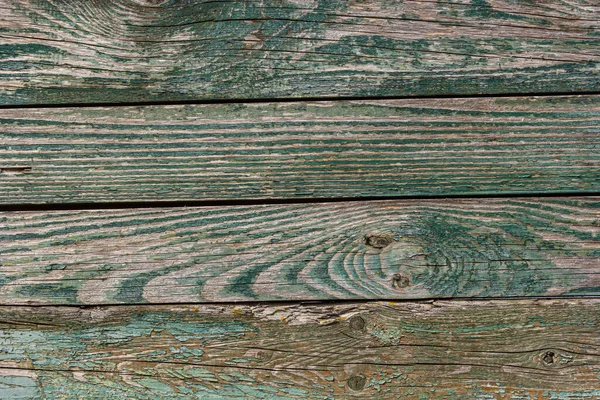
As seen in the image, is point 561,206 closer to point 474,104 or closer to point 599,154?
point 599,154

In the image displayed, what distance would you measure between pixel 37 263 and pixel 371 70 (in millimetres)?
850

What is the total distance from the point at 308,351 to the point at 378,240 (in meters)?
0.30

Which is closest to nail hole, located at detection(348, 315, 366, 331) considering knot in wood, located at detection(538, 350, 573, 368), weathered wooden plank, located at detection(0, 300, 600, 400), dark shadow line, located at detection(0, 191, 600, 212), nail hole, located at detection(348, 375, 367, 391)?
weathered wooden plank, located at detection(0, 300, 600, 400)

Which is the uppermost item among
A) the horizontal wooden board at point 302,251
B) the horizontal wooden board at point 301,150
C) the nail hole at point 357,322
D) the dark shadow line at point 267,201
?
the horizontal wooden board at point 301,150

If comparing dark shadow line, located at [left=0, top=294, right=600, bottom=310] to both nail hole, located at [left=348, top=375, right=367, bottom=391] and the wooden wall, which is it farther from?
nail hole, located at [left=348, top=375, right=367, bottom=391]

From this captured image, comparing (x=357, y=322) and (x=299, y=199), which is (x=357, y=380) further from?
(x=299, y=199)

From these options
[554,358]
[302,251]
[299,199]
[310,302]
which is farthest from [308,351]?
[554,358]

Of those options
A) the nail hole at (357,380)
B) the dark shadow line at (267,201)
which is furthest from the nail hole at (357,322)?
the dark shadow line at (267,201)

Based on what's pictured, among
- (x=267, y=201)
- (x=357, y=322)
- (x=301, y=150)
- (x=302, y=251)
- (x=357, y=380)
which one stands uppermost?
(x=301, y=150)

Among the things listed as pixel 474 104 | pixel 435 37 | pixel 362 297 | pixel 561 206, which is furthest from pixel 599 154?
pixel 362 297

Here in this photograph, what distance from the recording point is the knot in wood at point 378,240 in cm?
104

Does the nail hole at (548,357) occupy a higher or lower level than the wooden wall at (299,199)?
lower

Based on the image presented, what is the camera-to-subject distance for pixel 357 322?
3.47 ft

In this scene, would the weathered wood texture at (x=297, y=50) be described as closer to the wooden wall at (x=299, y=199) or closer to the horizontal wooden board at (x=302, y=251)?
the wooden wall at (x=299, y=199)
